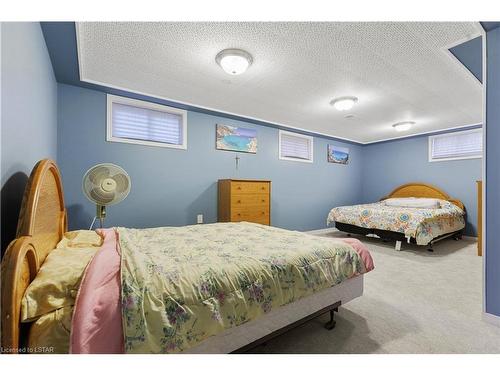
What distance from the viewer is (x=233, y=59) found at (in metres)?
2.05

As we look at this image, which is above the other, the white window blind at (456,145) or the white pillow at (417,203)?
the white window blind at (456,145)

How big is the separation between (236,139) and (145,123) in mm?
1457

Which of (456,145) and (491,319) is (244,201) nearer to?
(491,319)

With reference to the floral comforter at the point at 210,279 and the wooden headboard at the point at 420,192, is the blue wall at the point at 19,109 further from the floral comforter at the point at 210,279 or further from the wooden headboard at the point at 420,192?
the wooden headboard at the point at 420,192

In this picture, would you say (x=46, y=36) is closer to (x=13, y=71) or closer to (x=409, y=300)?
(x=13, y=71)

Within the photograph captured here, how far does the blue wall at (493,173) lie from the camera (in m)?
1.63

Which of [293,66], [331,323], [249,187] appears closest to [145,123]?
[249,187]

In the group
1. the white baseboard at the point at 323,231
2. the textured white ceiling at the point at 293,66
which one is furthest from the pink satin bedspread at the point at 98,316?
the white baseboard at the point at 323,231

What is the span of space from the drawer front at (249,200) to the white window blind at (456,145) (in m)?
3.88

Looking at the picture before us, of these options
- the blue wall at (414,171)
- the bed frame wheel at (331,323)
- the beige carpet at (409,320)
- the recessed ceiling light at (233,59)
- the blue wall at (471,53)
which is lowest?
the beige carpet at (409,320)

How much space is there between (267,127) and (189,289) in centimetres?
382

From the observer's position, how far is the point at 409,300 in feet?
6.71
